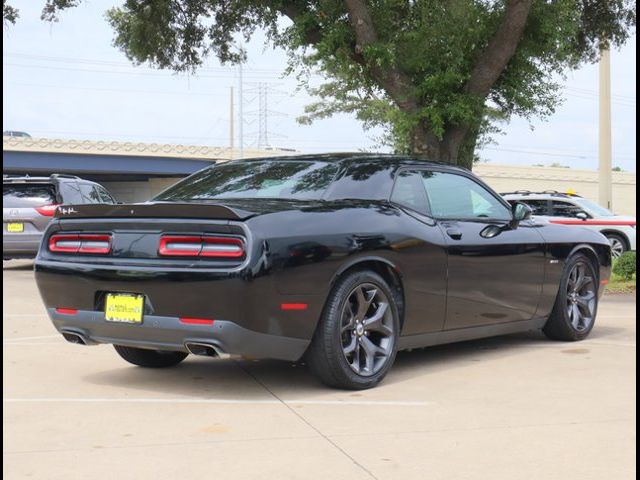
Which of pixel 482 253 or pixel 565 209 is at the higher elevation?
pixel 565 209

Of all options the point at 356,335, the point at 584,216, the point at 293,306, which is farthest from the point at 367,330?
the point at 584,216

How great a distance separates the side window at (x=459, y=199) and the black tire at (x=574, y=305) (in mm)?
903

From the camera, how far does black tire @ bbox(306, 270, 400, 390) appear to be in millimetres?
5797

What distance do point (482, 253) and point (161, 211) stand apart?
2498 millimetres

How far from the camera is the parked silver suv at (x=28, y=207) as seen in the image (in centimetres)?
1617

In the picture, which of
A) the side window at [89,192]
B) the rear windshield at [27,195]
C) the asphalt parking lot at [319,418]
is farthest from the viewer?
the side window at [89,192]

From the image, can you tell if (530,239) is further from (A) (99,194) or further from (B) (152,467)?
(A) (99,194)

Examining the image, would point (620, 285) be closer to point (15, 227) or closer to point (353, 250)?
point (353, 250)

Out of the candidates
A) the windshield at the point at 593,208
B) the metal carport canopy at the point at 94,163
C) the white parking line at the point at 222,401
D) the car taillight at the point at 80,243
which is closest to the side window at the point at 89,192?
the windshield at the point at 593,208

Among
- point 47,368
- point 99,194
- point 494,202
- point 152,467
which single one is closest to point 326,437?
point 152,467

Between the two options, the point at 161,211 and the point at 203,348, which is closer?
the point at 203,348

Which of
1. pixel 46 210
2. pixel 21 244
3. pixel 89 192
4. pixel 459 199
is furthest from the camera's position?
pixel 89 192

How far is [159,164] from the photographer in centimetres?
6488

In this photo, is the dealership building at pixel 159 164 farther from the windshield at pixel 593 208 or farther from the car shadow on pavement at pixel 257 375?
the car shadow on pavement at pixel 257 375
